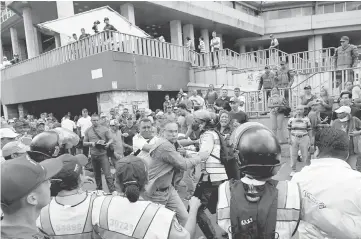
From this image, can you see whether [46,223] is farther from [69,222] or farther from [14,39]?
[14,39]

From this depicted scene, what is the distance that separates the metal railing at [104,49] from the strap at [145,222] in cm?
1092

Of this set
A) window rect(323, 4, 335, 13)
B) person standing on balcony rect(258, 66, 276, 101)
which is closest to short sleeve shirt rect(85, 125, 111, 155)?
person standing on balcony rect(258, 66, 276, 101)

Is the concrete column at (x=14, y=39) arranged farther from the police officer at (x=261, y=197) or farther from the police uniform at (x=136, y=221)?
the police officer at (x=261, y=197)

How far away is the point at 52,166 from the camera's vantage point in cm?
199

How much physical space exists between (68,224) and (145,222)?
2.04 feet

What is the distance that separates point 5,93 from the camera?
18.5 m

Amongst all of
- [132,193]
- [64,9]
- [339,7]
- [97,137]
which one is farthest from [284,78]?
[339,7]

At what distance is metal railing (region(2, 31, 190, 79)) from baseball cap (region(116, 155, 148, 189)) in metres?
10.6

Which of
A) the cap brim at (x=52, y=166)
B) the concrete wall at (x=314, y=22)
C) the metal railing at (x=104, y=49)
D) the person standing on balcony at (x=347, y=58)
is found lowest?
the cap brim at (x=52, y=166)

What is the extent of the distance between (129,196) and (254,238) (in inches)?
32.5

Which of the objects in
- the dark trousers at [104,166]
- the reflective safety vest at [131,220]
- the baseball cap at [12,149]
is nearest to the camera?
the reflective safety vest at [131,220]

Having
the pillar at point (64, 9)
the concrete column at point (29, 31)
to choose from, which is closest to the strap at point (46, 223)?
the pillar at point (64, 9)

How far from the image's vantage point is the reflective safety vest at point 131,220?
185 centimetres

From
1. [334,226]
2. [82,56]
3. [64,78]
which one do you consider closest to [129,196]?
[334,226]
